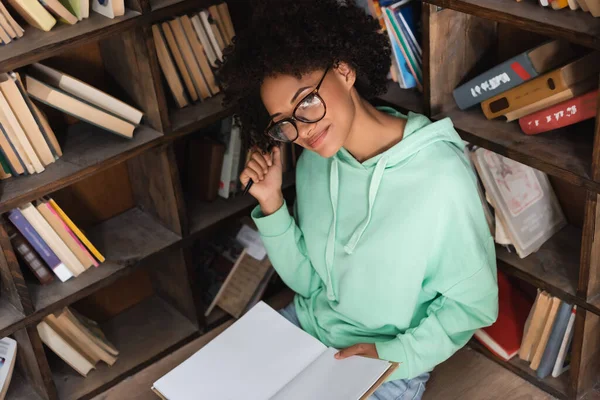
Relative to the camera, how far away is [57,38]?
6.10ft

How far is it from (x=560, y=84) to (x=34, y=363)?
1.52 m

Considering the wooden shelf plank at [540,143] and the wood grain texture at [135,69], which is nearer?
the wooden shelf plank at [540,143]

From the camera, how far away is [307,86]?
66.5 inches

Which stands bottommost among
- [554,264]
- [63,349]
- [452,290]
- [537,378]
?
[537,378]

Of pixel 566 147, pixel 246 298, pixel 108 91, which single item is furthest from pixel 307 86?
pixel 246 298

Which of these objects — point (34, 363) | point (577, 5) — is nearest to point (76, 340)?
point (34, 363)

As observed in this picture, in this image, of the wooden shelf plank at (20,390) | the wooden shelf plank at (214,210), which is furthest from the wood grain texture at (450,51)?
the wooden shelf plank at (20,390)

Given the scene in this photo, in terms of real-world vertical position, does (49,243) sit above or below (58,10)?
below

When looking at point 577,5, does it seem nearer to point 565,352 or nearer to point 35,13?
point 565,352

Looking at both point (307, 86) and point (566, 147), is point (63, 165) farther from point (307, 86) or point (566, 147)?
point (566, 147)

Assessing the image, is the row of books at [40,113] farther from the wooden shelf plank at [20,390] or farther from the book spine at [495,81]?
the book spine at [495,81]

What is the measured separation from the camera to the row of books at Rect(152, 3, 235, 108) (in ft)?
7.15

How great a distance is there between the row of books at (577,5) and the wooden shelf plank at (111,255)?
3.90 ft

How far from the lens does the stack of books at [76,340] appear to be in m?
2.24
